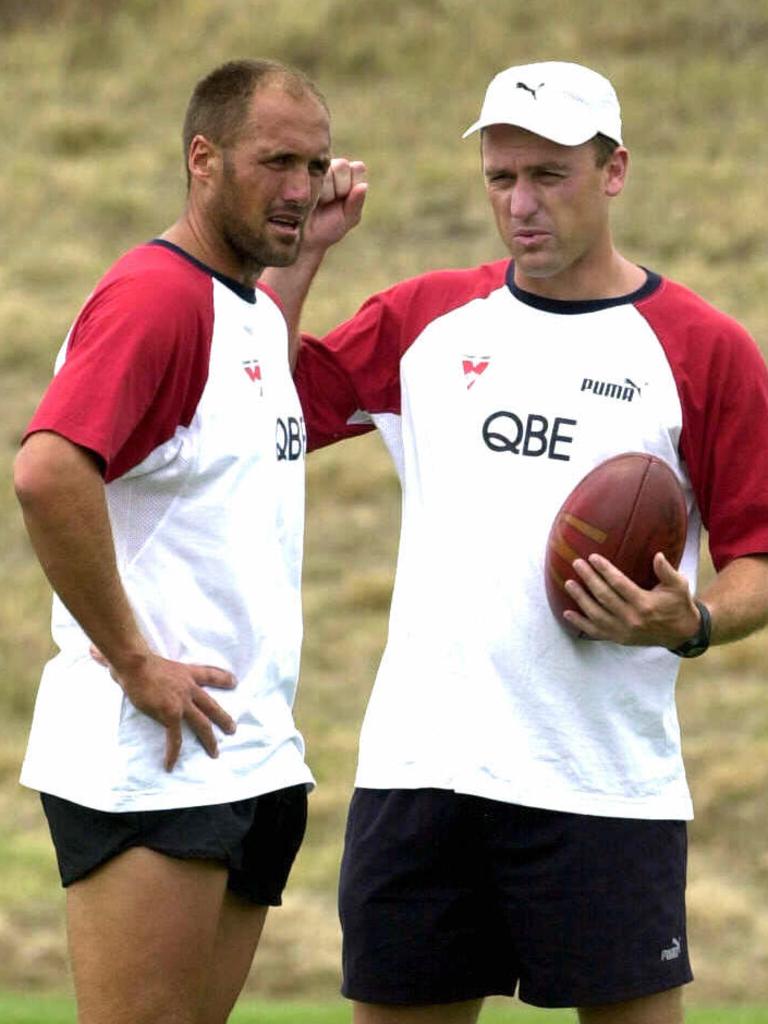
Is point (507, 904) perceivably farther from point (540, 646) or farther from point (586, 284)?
point (586, 284)

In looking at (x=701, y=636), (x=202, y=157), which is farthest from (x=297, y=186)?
(x=701, y=636)

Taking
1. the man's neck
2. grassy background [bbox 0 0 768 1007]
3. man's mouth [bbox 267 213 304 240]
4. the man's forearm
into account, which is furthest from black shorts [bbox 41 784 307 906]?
grassy background [bbox 0 0 768 1007]

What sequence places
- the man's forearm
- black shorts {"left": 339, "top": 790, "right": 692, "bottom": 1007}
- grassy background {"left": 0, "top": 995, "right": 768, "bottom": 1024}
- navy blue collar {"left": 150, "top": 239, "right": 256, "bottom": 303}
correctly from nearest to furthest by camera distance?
the man's forearm → navy blue collar {"left": 150, "top": 239, "right": 256, "bottom": 303} → black shorts {"left": 339, "top": 790, "right": 692, "bottom": 1007} → grassy background {"left": 0, "top": 995, "right": 768, "bottom": 1024}

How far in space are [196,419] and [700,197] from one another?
1856cm

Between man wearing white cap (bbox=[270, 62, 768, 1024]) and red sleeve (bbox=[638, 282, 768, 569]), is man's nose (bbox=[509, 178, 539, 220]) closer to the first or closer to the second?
man wearing white cap (bbox=[270, 62, 768, 1024])

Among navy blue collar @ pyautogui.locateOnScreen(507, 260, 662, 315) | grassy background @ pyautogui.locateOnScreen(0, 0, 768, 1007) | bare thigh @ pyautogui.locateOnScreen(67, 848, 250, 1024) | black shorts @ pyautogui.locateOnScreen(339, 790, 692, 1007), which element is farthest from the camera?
grassy background @ pyautogui.locateOnScreen(0, 0, 768, 1007)

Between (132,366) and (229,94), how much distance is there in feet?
2.18

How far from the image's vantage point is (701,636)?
4242 millimetres

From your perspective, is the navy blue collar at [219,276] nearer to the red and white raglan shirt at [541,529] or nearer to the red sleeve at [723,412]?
the red and white raglan shirt at [541,529]

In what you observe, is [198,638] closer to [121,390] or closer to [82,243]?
[121,390]

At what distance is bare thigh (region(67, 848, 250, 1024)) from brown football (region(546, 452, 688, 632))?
0.91 meters

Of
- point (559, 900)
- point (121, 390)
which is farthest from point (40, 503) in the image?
point (559, 900)

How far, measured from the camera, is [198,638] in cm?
398

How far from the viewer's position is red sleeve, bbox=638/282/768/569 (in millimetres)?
4320
